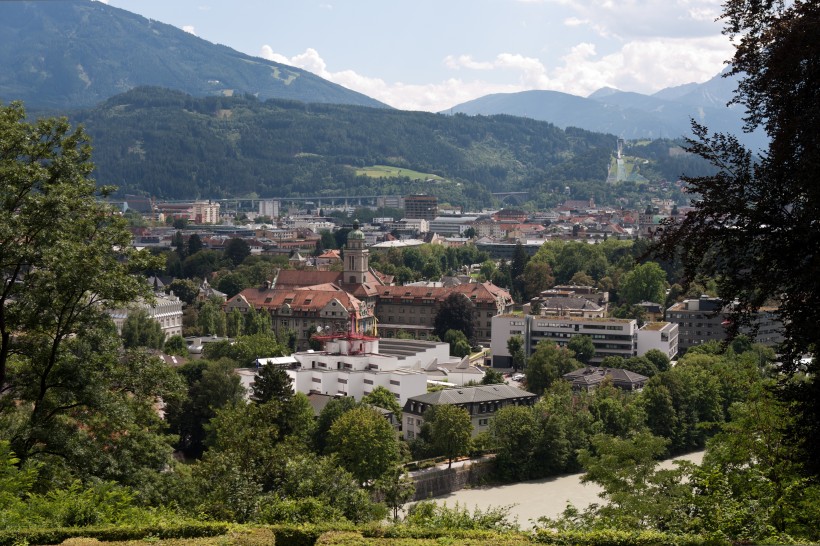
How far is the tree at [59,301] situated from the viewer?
1120 centimetres

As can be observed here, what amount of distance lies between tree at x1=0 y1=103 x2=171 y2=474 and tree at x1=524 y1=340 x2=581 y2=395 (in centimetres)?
3160

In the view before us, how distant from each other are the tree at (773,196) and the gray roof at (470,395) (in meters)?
27.1

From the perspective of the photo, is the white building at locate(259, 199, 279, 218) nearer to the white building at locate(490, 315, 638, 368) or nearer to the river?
the white building at locate(490, 315, 638, 368)

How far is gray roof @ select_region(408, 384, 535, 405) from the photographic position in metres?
35.8

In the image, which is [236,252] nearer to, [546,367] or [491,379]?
[546,367]

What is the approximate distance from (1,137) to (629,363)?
37.9 meters

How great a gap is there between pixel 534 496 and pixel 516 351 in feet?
67.5

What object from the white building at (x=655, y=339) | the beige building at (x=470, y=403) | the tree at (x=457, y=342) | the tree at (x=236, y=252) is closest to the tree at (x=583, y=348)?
the white building at (x=655, y=339)

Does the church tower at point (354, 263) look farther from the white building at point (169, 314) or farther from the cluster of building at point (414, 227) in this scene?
the cluster of building at point (414, 227)

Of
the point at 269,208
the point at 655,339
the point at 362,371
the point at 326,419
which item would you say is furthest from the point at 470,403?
the point at 269,208

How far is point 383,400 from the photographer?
36156 millimetres

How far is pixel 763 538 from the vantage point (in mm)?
8812

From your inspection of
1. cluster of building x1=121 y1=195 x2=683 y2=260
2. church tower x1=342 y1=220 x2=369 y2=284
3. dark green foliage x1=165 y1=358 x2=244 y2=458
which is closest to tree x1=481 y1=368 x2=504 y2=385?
dark green foliage x1=165 y1=358 x2=244 y2=458

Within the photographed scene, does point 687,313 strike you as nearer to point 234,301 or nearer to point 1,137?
point 234,301
